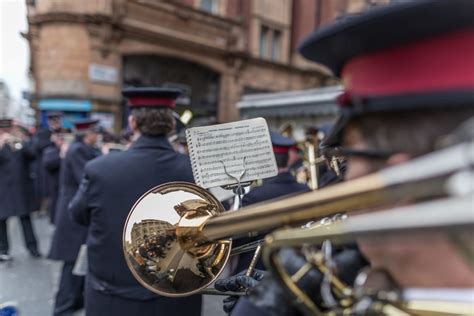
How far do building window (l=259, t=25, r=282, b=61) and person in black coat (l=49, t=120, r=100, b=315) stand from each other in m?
15.0

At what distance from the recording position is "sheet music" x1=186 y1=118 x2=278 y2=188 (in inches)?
63.6

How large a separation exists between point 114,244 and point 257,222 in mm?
1600

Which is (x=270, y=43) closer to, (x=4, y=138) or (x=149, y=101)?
(x=4, y=138)

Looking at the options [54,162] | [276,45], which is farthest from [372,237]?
[276,45]

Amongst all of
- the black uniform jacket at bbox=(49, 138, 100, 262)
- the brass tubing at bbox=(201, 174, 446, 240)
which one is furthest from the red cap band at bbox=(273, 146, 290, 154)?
the brass tubing at bbox=(201, 174, 446, 240)

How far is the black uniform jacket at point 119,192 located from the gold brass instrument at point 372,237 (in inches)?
55.6

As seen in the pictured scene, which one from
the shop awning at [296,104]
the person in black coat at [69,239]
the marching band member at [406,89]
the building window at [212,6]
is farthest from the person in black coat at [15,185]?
the building window at [212,6]

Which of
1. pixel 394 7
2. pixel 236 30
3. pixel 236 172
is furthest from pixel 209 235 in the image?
pixel 236 30

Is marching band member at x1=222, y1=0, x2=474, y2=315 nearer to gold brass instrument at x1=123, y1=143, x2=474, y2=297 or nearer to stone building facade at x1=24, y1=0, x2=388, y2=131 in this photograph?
gold brass instrument at x1=123, y1=143, x2=474, y2=297

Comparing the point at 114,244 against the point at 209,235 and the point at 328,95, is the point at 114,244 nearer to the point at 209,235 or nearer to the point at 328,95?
the point at 209,235

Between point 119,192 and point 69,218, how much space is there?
2.02m

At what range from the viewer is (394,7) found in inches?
29.2

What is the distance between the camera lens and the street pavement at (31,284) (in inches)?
159

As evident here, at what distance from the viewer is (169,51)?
15.0 m
